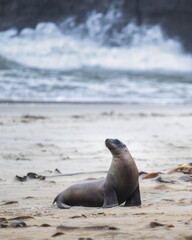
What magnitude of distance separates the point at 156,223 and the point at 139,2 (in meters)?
30.5

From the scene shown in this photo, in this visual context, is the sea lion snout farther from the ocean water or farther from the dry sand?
the ocean water

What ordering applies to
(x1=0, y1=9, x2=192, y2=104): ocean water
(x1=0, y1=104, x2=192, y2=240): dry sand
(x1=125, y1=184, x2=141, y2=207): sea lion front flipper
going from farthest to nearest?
(x1=0, y1=9, x2=192, y2=104): ocean water → (x1=125, y1=184, x2=141, y2=207): sea lion front flipper → (x1=0, y1=104, x2=192, y2=240): dry sand

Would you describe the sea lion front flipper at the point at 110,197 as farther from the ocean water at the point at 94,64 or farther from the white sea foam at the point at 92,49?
the white sea foam at the point at 92,49

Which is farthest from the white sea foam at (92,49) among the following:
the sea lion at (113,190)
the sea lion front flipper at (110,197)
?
the sea lion front flipper at (110,197)

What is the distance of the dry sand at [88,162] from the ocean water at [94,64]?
4307mm

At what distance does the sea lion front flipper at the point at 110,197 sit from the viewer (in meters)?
4.42

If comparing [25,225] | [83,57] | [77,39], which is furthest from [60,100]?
[25,225]

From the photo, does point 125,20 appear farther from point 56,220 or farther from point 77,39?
point 56,220

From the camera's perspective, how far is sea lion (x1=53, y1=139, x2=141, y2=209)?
4449mm

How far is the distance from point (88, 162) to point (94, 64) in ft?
70.6

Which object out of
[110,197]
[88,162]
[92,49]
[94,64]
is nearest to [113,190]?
[110,197]

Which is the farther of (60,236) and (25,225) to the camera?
(25,225)

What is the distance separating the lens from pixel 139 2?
3291 cm

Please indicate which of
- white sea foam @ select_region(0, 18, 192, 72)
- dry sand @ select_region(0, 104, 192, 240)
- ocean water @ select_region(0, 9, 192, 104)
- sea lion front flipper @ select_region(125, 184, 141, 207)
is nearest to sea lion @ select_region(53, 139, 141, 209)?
sea lion front flipper @ select_region(125, 184, 141, 207)
